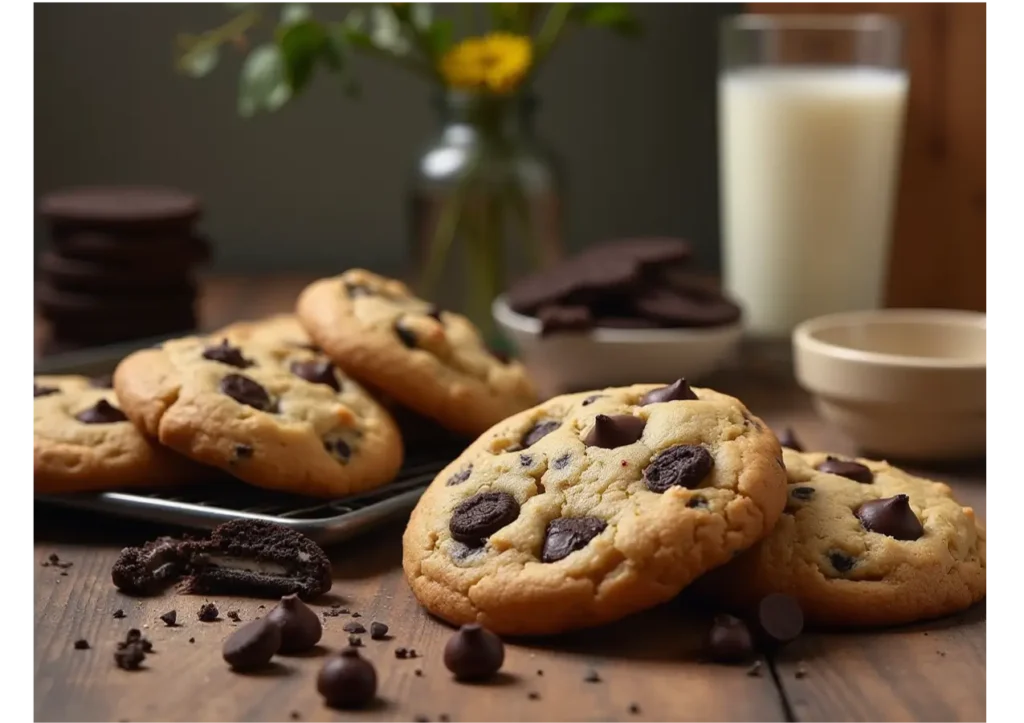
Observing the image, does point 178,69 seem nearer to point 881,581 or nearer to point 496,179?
point 496,179

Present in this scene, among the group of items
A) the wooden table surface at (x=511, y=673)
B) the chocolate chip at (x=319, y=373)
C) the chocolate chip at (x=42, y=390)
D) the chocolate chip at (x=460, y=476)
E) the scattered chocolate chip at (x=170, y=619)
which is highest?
the chocolate chip at (x=319, y=373)

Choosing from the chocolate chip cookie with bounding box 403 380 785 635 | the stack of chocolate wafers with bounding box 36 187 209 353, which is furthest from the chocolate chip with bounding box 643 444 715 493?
the stack of chocolate wafers with bounding box 36 187 209 353

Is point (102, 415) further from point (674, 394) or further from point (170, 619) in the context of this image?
point (674, 394)

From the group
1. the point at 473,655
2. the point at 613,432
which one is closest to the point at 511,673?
the point at 473,655

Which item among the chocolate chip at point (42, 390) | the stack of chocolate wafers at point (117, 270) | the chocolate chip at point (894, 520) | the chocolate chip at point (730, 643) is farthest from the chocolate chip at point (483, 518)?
the stack of chocolate wafers at point (117, 270)

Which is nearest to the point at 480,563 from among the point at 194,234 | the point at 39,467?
the point at 39,467

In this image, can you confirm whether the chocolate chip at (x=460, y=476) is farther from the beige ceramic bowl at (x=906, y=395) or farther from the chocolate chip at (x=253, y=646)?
the beige ceramic bowl at (x=906, y=395)

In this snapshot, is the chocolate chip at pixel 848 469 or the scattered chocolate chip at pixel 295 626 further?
the chocolate chip at pixel 848 469
